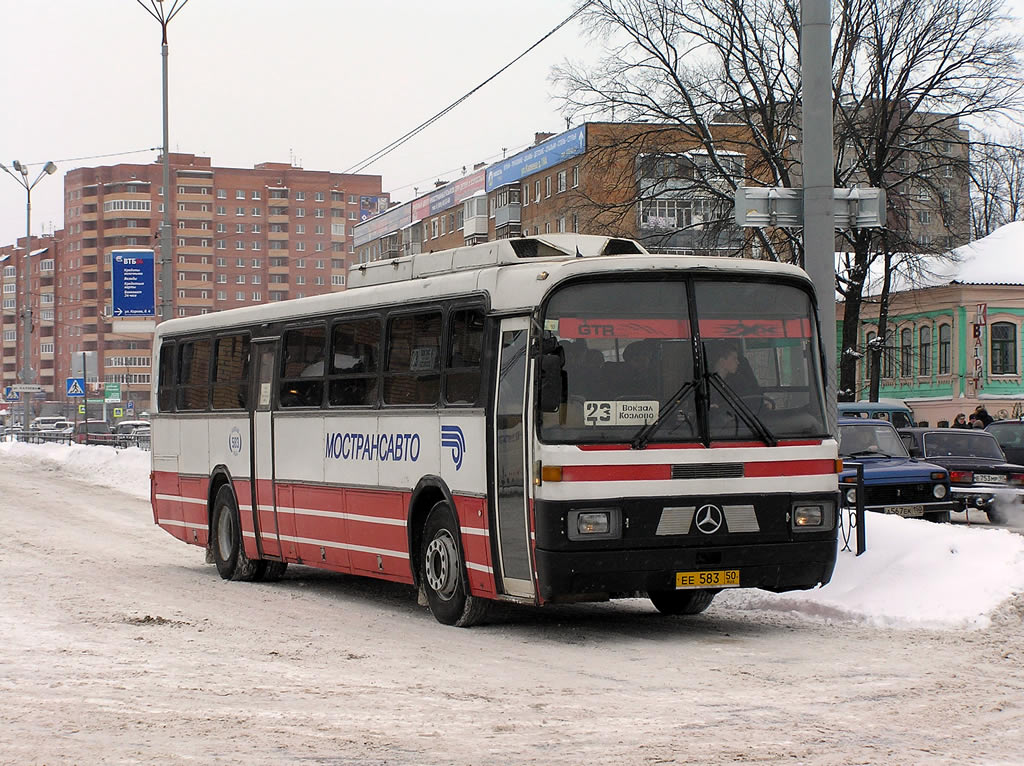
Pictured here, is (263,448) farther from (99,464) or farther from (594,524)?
(99,464)

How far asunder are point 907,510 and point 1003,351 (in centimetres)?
4574

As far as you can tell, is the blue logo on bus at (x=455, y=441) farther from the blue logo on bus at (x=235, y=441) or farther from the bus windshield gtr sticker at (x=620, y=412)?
the blue logo on bus at (x=235, y=441)

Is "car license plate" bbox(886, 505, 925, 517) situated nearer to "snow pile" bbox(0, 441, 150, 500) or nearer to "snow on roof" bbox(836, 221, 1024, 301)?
"snow pile" bbox(0, 441, 150, 500)

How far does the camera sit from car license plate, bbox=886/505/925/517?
21297 millimetres

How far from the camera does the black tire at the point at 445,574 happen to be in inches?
495

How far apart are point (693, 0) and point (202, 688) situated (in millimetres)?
40369

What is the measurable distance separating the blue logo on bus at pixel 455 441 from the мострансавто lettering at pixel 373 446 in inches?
20.9

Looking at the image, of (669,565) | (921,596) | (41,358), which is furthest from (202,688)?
(41,358)

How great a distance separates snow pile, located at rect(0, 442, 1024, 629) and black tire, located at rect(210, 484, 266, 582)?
5458mm

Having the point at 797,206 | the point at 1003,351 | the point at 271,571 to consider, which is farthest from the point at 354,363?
the point at 1003,351

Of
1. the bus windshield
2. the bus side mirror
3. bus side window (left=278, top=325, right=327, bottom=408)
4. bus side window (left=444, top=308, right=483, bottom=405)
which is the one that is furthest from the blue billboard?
the bus side mirror

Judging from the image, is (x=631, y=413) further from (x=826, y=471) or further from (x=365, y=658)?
(x=365, y=658)

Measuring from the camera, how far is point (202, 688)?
926 centimetres

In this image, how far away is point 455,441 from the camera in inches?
500
